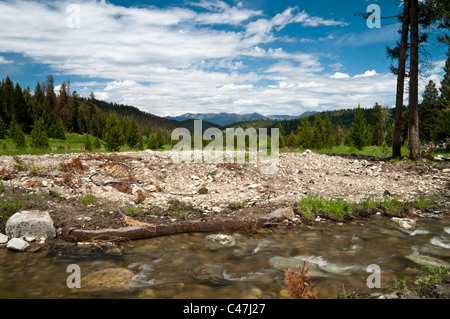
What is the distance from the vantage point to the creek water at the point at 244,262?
14.5 feet

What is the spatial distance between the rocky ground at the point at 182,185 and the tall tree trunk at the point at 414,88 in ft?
5.80

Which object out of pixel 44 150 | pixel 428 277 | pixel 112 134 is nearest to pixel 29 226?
pixel 428 277

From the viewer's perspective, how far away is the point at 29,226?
6195 millimetres

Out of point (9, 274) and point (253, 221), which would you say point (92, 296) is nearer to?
point (9, 274)

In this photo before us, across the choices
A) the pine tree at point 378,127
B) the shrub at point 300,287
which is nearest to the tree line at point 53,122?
the shrub at point 300,287

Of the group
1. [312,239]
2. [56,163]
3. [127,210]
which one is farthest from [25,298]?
[56,163]

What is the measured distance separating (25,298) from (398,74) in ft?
60.8

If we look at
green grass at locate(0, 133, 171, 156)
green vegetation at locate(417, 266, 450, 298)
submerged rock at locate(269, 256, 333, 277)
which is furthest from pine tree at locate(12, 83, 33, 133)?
green vegetation at locate(417, 266, 450, 298)

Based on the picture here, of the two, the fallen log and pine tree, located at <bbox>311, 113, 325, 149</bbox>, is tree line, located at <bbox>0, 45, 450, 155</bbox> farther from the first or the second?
the fallen log

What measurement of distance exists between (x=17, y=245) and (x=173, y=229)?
3.28m

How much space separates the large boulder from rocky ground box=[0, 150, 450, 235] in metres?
0.29

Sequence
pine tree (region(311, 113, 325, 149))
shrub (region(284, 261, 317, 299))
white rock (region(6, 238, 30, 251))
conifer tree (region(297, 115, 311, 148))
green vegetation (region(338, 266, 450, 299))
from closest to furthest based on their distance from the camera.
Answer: green vegetation (region(338, 266, 450, 299)) < shrub (region(284, 261, 317, 299)) < white rock (region(6, 238, 30, 251)) < pine tree (region(311, 113, 325, 149)) < conifer tree (region(297, 115, 311, 148))

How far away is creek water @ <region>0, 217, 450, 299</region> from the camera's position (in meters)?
4.41

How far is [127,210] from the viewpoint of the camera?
759cm
